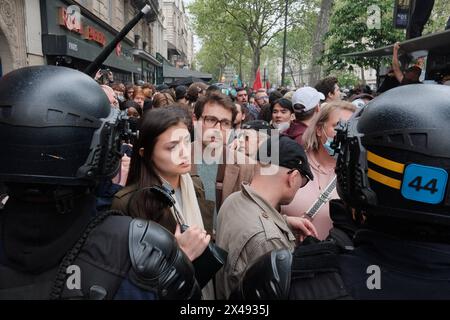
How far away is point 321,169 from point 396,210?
163 cm

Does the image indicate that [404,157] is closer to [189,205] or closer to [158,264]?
[158,264]

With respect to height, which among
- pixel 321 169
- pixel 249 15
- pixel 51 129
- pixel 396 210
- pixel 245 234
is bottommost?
pixel 245 234

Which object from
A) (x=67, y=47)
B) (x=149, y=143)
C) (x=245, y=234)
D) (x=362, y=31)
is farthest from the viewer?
(x=67, y=47)

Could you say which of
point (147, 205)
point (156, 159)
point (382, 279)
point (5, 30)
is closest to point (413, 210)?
point (382, 279)

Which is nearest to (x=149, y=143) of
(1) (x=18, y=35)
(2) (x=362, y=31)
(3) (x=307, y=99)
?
(3) (x=307, y=99)

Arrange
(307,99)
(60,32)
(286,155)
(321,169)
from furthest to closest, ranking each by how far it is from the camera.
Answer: (60,32), (307,99), (321,169), (286,155)

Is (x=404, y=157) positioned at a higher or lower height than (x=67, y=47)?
lower

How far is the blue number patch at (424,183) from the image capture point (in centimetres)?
104

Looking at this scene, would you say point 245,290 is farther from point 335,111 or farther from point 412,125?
point 335,111

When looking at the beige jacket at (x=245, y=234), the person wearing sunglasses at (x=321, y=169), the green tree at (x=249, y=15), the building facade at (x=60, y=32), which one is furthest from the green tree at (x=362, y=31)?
the green tree at (x=249, y=15)

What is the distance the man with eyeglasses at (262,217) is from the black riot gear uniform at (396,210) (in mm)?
555

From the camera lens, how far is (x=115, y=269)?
113 cm

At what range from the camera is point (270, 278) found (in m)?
1.20

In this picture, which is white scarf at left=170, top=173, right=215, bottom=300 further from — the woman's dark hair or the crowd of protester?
the woman's dark hair
